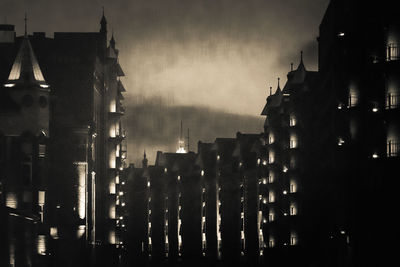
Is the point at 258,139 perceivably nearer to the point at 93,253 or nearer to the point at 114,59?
the point at 114,59

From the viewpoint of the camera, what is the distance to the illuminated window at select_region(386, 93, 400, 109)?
62812mm

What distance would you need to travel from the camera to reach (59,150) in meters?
130

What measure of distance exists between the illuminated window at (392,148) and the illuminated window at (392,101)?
2.25m

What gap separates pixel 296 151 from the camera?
13238 cm

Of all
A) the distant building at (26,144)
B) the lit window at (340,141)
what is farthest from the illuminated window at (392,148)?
the distant building at (26,144)

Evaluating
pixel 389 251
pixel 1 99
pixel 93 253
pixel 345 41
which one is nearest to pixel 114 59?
pixel 93 253

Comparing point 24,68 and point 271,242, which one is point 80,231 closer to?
point 24,68

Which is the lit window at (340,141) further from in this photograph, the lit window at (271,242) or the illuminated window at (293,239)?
the lit window at (271,242)

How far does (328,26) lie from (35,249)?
1491 inches

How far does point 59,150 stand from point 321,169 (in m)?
38.2

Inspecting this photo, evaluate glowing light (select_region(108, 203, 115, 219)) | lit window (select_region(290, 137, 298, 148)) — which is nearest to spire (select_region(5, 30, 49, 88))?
lit window (select_region(290, 137, 298, 148))

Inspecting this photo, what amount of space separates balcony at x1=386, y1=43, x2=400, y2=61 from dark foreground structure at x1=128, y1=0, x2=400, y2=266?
2.9 inches

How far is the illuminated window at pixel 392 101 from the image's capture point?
62.8 meters

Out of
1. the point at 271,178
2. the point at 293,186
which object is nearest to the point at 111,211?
the point at 271,178
